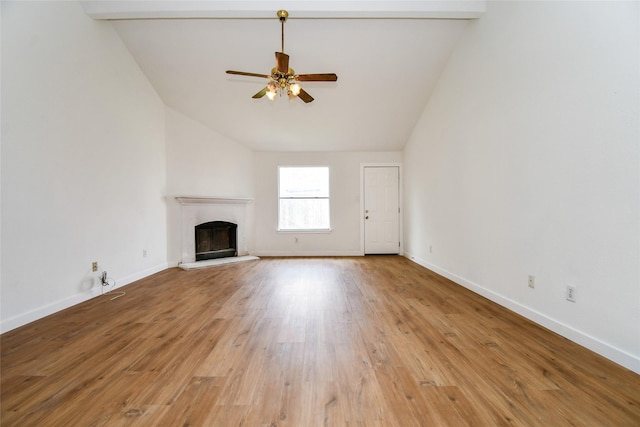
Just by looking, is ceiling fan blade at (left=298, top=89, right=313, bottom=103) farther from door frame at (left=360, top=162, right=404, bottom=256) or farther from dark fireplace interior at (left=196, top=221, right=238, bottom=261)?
dark fireplace interior at (left=196, top=221, right=238, bottom=261)

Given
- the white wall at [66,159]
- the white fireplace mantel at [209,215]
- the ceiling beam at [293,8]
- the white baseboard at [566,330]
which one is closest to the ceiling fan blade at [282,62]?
the ceiling beam at [293,8]

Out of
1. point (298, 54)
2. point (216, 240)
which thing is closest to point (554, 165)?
point (298, 54)

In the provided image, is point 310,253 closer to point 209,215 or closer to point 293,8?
point 209,215

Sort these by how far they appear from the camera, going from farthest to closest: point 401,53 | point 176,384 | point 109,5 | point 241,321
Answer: point 401,53 < point 109,5 < point 241,321 < point 176,384

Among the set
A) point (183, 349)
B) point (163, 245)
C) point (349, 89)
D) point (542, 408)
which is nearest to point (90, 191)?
point (163, 245)

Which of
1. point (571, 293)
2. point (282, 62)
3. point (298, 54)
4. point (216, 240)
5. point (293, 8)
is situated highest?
point (293, 8)

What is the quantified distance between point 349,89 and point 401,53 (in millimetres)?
934

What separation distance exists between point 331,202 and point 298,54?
10.4 feet

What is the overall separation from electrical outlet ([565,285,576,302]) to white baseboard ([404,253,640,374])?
21 centimetres

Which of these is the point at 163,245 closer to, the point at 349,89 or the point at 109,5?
the point at 109,5

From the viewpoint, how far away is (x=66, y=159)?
9.16ft

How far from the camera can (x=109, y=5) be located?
2.98 meters

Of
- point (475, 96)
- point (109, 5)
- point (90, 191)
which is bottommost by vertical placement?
point (90, 191)

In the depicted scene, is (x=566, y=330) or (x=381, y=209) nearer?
(x=566, y=330)
